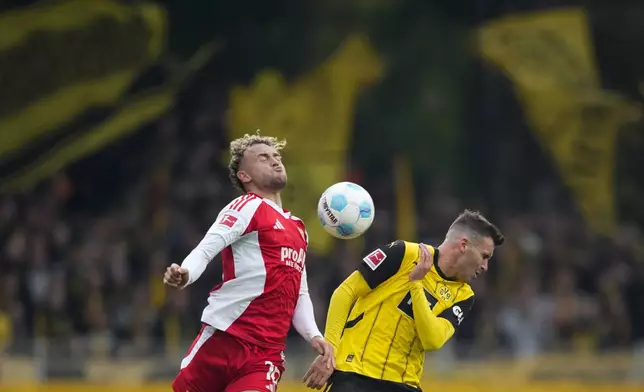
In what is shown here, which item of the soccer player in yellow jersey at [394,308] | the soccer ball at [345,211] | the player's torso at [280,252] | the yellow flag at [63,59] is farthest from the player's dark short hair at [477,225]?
the yellow flag at [63,59]

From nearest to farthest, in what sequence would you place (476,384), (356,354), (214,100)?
(356,354) < (476,384) < (214,100)

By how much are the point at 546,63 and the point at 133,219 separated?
6.30 meters

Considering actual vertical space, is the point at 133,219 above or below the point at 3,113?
below

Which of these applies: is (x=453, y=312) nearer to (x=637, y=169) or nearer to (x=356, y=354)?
(x=356, y=354)

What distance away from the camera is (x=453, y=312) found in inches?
279

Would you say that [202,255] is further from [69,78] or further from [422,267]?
[69,78]

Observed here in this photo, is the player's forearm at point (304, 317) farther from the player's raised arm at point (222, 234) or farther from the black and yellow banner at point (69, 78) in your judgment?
the black and yellow banner at point (69, 78)

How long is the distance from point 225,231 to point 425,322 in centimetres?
126

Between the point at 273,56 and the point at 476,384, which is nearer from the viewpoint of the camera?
the point at 476,384

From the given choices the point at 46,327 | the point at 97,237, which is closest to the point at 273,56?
the point at 97,237

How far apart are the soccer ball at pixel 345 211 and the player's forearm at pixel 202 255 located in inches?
27.5

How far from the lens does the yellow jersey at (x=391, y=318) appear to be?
7.01 meters

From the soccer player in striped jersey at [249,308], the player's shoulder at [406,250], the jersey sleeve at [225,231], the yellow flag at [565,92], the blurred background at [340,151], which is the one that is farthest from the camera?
the yellow flag at [565,92]

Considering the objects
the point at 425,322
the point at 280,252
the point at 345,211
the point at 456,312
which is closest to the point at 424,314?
the point at 425,322
